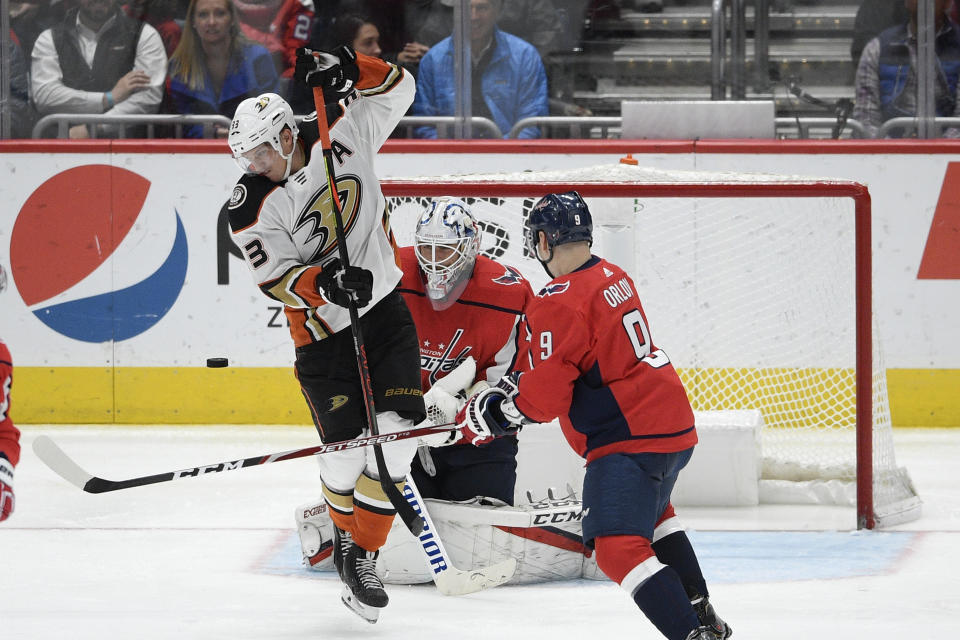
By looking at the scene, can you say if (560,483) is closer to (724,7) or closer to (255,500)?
(255,500)

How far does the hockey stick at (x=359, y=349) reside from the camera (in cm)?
305

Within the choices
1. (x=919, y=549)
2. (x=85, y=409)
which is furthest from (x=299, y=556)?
(x=85, y=409)

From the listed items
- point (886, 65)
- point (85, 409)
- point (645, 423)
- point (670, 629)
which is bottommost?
point (85, 409)

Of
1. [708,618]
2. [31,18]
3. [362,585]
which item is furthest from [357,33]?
[708,618]

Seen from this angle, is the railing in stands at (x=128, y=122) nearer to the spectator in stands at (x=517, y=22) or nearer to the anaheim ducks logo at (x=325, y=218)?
the spectator in stands at (x=517, y=22)

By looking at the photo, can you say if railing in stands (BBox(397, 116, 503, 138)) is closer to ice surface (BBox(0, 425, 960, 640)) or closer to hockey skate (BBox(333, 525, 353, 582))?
ice surface (BBox(0, 425, 960, 640))

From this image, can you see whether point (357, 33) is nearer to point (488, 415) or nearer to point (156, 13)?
point (156, 13)

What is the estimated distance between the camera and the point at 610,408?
2.59 meters

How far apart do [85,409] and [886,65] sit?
156 inches

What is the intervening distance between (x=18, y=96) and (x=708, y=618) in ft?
15.0

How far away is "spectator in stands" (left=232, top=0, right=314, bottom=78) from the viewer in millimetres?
5805

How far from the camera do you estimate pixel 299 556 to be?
12.2 ft

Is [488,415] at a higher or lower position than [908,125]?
lower

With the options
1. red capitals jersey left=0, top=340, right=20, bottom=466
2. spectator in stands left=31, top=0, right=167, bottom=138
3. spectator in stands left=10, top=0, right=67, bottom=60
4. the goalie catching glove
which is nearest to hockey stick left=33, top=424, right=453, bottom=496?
the goalie catching glove
